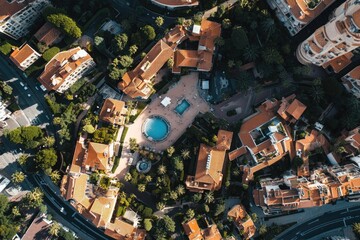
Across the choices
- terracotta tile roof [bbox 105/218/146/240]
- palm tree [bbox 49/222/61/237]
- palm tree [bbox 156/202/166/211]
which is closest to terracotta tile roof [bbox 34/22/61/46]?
palm tree [bbox 49/222/61/237]

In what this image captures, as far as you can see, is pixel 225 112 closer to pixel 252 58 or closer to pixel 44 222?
pixel 252 58

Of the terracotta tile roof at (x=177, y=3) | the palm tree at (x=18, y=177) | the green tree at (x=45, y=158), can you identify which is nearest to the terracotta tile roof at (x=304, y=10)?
the terracotta tile roof at (x=177, y=3)

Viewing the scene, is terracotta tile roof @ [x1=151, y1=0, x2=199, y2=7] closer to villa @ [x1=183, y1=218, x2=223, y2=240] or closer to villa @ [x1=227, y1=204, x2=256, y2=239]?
villa @ [x1=227, y1=204, x2=256, y2=239]

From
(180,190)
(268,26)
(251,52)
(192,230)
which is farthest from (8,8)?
(192,230)

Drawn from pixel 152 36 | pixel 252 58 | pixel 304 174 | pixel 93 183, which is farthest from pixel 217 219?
pixel 152 36

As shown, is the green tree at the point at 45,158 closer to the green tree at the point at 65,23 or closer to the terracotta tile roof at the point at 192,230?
the green tree at the point at 65,23

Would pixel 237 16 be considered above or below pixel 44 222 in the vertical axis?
above
